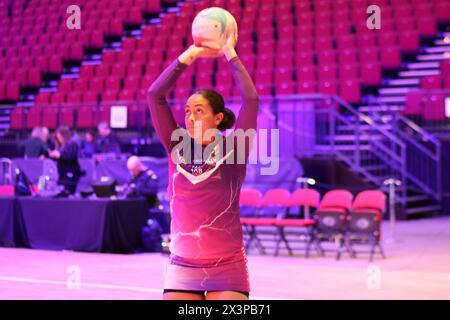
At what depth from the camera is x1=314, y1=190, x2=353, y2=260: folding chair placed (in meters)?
10.0

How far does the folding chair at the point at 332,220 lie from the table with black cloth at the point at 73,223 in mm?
2183

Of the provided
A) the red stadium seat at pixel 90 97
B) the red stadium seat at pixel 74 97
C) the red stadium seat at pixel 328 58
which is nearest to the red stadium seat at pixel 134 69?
the red stadium seat at pixel 90 97

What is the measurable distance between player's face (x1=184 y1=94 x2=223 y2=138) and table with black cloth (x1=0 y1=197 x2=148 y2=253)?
710 cm

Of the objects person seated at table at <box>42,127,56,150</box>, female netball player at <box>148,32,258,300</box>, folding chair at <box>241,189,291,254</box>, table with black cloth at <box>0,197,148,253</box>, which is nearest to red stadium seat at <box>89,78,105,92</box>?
person seated at table at <box>42,127,56,150</box>

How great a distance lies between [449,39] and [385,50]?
157 cm

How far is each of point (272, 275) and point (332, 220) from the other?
79.2 inches

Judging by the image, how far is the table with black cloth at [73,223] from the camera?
10.1 metres

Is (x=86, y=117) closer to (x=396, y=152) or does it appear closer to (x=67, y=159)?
(x=67, y=159)

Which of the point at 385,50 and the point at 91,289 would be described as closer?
the point at 91,289

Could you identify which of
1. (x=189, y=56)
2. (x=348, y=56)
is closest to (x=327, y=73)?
(x=348, y=56)

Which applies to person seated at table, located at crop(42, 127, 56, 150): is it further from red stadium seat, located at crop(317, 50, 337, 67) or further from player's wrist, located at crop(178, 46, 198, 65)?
player's wrist, located at crop(178, 46, 198, 65)

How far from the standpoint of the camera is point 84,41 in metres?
19.5

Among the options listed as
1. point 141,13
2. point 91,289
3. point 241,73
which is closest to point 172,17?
point 141,13

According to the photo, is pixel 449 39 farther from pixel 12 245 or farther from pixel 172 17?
pixel 12 245
